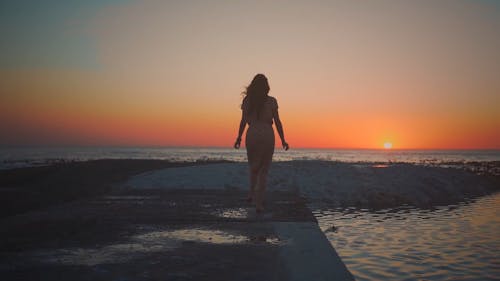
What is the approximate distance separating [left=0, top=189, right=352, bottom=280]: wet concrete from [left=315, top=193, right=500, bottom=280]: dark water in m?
0.75

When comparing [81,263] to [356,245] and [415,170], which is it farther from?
[415,170]

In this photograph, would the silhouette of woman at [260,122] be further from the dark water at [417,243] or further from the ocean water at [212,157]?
the ocean water at [212,157]

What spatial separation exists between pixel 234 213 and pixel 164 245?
2.22 meters

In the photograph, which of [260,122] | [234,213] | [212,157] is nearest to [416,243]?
[234,213]

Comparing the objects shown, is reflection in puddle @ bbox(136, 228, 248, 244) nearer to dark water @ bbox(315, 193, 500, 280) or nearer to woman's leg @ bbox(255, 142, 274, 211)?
dark water @ bbox(315, 193, 500, 280)

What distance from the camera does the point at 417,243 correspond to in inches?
223

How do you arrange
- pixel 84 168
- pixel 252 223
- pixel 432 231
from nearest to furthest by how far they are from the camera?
1. pixel 252 223
2. pixel 432 231
3. pixel 84 168

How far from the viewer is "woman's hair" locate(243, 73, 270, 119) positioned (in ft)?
21.0

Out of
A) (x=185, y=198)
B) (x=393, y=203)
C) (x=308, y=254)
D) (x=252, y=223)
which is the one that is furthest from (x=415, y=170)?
(x=308, y=254)

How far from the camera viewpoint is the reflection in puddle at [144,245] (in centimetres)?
340

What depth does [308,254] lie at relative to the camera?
11.9ft

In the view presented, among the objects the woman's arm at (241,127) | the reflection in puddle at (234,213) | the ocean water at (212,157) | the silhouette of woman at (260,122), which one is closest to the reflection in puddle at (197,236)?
the reflection in puddle at (234,213)

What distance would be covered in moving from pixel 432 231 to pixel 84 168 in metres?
18.8

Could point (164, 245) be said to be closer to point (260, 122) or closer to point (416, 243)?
point (260, 122)
